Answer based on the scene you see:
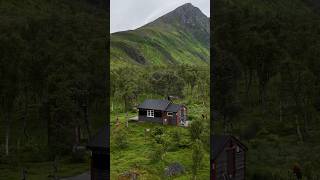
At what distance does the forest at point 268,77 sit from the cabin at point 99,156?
6.60 m

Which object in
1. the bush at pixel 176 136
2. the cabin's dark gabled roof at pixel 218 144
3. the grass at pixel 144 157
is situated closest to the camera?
the cabin's dark gabled roof at pixel 218 144

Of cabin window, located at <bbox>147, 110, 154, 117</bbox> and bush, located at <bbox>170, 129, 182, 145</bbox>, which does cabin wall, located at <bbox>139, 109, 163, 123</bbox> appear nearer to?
cabin window, located at <bbox>147, 110, 154, 117</bbox>

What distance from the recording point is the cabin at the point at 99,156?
70.7 ft

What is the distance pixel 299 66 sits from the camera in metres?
25.4

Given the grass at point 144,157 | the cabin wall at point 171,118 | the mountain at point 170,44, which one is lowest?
the grass at point 144,157

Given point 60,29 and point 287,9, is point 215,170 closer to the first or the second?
point 60,29

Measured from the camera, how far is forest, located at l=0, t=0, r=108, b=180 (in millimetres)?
20812

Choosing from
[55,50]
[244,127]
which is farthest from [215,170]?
[55,50]

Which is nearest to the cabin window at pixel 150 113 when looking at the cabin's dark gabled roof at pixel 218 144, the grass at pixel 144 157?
the grass at pixel 144 157

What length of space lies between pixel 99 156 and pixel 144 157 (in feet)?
Answer: 26.3

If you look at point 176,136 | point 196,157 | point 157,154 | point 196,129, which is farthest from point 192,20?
point 196,157

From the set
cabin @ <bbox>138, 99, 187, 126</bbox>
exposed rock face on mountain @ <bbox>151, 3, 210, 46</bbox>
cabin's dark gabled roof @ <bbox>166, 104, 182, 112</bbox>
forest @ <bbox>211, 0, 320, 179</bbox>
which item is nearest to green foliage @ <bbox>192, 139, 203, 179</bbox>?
forest @ <bbox>211, 0, 320, 179</bbox>

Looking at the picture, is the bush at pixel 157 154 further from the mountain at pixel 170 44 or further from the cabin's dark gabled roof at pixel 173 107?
the mountain at pixel 170 44

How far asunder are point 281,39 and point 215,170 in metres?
11.0
